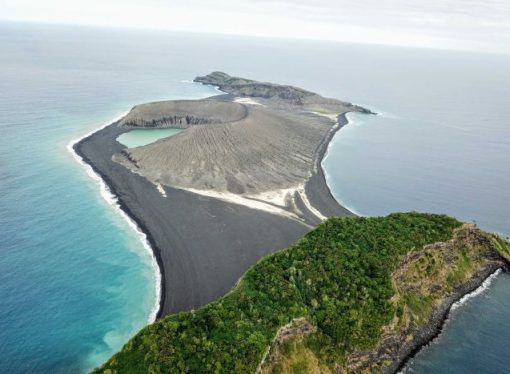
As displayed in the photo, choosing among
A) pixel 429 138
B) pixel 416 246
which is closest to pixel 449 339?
pixel 416 246

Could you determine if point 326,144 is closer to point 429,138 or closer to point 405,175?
point 405,175

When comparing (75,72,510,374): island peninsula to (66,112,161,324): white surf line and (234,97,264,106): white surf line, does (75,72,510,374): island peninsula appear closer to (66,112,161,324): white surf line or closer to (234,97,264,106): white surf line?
(66,112,161,324): white surf line

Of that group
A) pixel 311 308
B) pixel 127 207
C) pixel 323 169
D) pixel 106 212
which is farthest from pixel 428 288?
pixel 106 212

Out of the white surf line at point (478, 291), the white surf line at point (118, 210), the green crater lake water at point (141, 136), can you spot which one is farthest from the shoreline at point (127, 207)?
the white surf line at point (478, 291)

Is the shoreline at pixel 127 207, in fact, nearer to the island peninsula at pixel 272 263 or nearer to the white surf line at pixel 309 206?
the island peninsula at pixel 272 263

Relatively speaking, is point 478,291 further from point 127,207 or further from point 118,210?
point 118,210

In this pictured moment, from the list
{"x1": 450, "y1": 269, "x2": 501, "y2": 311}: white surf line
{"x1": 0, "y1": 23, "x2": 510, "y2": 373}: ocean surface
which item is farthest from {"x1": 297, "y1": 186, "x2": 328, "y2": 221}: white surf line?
{"x1": 450, "y1": 269, "x2": 501, "y2": 311}: white surf line
